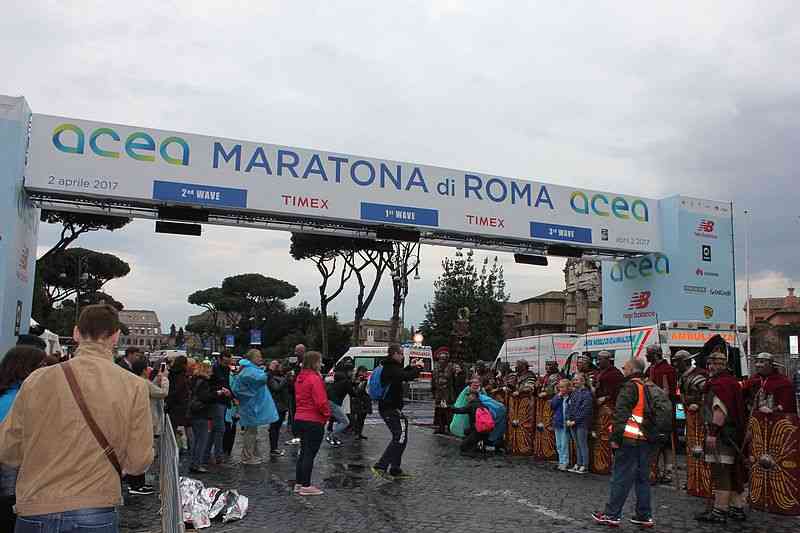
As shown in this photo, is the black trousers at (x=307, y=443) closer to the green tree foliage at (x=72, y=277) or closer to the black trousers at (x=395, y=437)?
the black trousers at (x=395, y=437)

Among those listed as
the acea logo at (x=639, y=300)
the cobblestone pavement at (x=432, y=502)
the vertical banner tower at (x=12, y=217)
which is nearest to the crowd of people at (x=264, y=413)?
the cobblestone pavement at (x=432, y=502)

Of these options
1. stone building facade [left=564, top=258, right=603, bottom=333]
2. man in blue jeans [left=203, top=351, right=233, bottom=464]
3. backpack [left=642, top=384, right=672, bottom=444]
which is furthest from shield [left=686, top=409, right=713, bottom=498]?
stone building facade [left=564, top=258, right=603, bottom=333]

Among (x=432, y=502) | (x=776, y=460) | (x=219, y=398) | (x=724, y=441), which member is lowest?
(x=432, y=502)

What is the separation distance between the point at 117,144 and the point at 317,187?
14.1 feet

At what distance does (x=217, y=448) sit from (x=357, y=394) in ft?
19.0

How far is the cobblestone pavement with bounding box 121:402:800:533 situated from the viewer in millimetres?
6949

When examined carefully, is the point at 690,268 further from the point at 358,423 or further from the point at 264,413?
the point at 264,413

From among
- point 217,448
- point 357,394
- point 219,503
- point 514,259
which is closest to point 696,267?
point 514,259

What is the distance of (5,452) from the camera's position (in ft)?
9.87

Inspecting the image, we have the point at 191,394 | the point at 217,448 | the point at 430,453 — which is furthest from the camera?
the point at 430,453

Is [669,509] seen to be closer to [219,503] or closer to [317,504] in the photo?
[317,504]

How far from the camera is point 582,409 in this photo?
1072 cm

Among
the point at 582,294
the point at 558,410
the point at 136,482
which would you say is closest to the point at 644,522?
the point at 558,410

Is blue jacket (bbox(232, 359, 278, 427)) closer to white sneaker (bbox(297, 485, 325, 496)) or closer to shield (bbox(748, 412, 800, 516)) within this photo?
white sneaker (bbox(297, 485, 325, 496))
